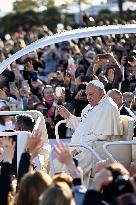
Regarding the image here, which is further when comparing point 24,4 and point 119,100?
point 24,4

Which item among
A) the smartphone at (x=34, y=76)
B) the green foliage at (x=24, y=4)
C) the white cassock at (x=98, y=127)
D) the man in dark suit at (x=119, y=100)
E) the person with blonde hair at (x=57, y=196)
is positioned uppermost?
the green foliage at (x=24, y=4)

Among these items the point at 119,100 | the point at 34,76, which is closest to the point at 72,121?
the point at 119,100

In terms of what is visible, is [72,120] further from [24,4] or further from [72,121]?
[24,4]

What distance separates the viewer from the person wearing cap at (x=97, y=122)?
11.2 metres

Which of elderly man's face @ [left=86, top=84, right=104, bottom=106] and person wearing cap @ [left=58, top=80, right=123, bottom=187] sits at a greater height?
elderly man's face @ [left=86, top=84, right=104, bottom=106]

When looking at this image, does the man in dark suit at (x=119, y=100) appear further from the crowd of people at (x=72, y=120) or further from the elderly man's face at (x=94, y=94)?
the elderly man's face at (x=94, y=94)

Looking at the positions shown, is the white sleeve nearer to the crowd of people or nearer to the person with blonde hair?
the crowd of people

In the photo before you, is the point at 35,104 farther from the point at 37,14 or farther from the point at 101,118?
the point at 37,14

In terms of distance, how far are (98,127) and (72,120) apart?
3.49 feet

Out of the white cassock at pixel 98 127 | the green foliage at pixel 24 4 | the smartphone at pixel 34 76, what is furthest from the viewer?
the green foliage at pixel 24 4

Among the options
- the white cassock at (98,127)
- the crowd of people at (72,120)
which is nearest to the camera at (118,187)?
the crowd of people at (72,120)

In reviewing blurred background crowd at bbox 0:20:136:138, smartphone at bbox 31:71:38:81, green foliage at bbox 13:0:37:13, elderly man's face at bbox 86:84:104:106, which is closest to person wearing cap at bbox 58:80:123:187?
elderly man's face at bbox 86:84:104:106

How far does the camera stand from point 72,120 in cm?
1229

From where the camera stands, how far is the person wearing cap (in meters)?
11.2
